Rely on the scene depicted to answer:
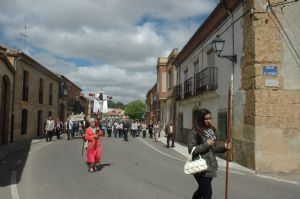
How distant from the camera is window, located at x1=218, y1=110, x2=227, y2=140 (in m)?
14.4

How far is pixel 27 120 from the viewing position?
2423cm

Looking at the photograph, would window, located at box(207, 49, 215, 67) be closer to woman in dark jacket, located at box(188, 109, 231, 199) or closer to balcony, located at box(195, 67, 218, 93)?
balcony, located at box(195, 67, 218, 93)

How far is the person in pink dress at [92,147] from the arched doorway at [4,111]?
10.4 metres

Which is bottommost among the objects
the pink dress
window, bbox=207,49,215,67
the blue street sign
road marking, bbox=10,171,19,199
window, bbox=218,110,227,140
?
road marking, bbox=10,171,19,199

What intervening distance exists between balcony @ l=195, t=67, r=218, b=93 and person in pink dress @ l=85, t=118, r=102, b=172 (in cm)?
675

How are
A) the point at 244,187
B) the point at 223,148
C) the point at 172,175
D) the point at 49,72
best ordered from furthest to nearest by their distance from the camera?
the point at 49,72 < the point at 172,175 < the point at 244,187 < the point at 223,148

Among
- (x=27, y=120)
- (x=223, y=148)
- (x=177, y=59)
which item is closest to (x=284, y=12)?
(x=223, y=148)

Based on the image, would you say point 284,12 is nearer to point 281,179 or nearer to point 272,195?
point 281,179

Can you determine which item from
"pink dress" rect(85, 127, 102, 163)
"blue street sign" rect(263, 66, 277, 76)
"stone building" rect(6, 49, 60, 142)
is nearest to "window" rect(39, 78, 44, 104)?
"stone building" rect(6, 49, 60, 142)

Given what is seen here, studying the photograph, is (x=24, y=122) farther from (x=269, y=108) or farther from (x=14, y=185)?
(x=269, y=108)

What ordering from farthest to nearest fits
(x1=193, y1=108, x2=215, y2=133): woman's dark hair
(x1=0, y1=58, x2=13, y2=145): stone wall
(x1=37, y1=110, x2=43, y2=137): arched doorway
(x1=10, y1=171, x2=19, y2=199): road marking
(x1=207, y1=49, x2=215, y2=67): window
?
(x1=37, y1=110, x2=43, y2=137): arched doorway, (x1=0, y1=58, x2=13, y2=145): stone wall, (x1=207, y1=49, x2=215, y2=67): window, (x1=10, y1=171, x2=19, y2=199): road marking, (x1=193, y1=108, x2=215, y2=133): woman's dark hair

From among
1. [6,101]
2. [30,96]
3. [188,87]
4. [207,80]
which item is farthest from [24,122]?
[207,80]

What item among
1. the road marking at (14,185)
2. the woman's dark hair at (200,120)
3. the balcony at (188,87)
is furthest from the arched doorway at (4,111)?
the woman's dark hair at (200,120)

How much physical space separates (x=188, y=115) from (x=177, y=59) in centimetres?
484
